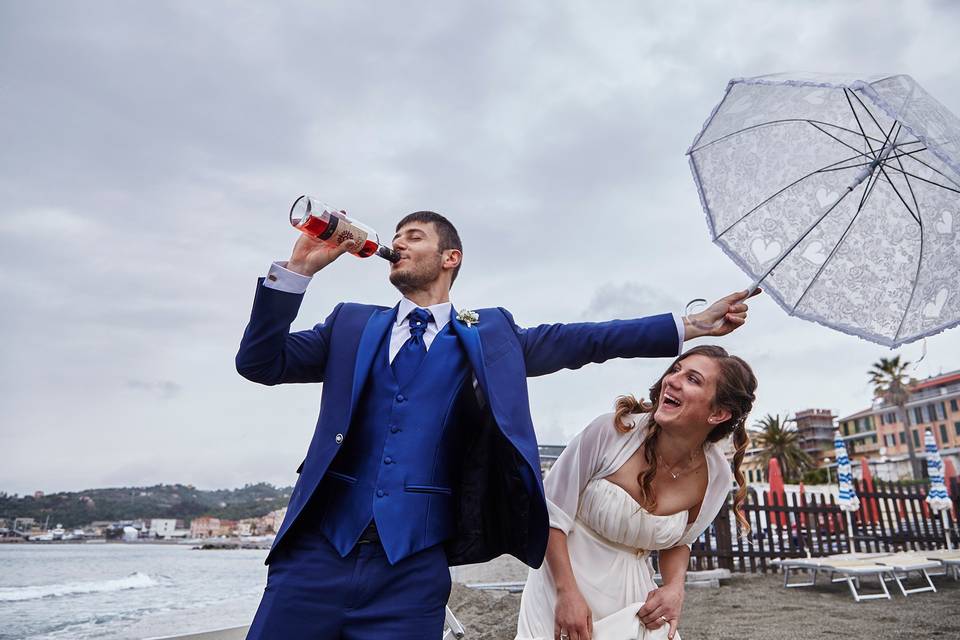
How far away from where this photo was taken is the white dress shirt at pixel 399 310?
79.7 inches

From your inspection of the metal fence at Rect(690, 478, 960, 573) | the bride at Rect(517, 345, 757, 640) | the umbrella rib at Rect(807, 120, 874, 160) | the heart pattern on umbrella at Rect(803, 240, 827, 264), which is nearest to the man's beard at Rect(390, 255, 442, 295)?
the bride at Rect(517, 345, 757, 640)

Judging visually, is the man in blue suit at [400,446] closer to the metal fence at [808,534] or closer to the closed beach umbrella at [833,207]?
the closed beach umbrella at [833,207]

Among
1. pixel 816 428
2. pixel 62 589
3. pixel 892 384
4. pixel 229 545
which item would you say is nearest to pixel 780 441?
pixel 892 384

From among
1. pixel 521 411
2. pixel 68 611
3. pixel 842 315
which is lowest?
pixel 68 611

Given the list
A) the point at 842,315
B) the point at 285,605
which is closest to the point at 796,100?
the point at 842,315

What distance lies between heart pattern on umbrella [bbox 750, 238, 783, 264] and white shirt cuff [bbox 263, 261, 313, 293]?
260 cm

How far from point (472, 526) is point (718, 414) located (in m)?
1.11

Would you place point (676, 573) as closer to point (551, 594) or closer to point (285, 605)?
point (551, 594)

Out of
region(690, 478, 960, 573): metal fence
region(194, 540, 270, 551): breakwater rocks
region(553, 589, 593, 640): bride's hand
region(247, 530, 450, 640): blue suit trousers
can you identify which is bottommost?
region(194, 540, 270, 551): breakwater rocks

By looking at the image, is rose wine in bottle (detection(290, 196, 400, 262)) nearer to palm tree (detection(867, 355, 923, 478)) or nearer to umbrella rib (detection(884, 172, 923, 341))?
umbrella rib (detection(884, 172, 923, 341))

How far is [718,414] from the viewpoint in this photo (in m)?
2.60

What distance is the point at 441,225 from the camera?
264 cm

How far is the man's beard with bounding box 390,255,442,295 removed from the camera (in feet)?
8.14

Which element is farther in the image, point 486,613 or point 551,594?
point 486,613
